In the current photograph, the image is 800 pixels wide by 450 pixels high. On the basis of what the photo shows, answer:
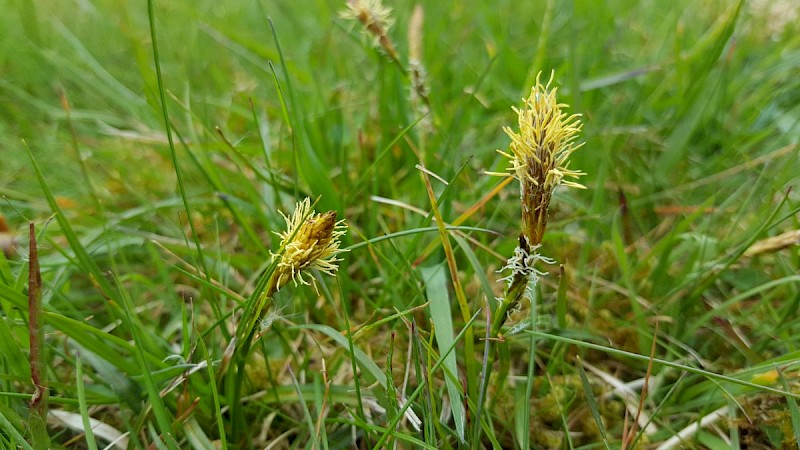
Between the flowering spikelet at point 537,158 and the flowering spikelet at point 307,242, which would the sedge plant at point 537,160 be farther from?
the flowering spikelet at point 307,242

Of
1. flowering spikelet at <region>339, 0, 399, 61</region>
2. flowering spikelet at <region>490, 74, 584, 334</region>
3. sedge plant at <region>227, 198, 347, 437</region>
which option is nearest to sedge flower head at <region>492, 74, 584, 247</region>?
flowering spikelet at <region>490, 74, 584, 334</region>

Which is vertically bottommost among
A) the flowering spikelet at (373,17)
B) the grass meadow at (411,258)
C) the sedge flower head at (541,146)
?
the grass meadow at (411,258)

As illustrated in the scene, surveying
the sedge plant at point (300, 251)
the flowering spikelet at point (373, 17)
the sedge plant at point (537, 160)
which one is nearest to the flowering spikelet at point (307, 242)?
the sedge plant at point (300, 251)

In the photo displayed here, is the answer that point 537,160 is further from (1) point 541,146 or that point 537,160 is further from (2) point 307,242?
(2) point 307,242

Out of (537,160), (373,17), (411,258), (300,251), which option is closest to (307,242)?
(300,251)

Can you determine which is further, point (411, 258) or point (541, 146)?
point (411, 258)

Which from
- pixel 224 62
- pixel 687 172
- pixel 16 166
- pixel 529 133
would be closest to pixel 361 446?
pixel 529 133

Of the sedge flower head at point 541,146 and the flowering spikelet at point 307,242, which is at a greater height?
the sedge flower head at point 541,146

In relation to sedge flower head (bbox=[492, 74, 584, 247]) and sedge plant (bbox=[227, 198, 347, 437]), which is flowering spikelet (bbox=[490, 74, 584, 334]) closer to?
sedge flower head (bbox=[492, 74, 584, 247])
